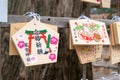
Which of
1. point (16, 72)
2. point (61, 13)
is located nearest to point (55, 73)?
point (16, 72)

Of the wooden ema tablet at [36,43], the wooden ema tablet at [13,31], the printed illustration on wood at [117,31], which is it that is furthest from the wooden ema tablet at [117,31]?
the wooden ema tablet at [13,31]

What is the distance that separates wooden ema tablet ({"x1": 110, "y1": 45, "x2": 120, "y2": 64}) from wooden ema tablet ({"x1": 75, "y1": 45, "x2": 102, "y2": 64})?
0.09 metres

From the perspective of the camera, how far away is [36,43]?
2.60ft

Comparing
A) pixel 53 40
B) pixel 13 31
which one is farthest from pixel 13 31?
pixel 53 40

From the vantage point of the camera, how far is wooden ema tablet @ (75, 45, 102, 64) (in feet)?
3.01

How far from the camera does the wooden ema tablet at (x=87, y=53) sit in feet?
3.01

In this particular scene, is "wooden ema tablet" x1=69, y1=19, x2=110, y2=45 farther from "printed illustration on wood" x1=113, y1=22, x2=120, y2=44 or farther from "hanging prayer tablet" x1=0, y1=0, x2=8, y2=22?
"hanging prayer tablet" x1=0, y1=0, x2=8, y2=22

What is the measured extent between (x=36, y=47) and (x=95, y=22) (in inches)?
11.1

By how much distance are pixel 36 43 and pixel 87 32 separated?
8.6 inches

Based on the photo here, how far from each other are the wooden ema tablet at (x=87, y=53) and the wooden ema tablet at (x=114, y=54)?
91 mm

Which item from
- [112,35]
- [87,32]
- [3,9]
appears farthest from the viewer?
[112,35]

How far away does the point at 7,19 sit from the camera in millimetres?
779

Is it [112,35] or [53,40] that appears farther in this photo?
[112,35]

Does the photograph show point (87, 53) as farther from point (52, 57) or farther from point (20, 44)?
point (20, 44)
